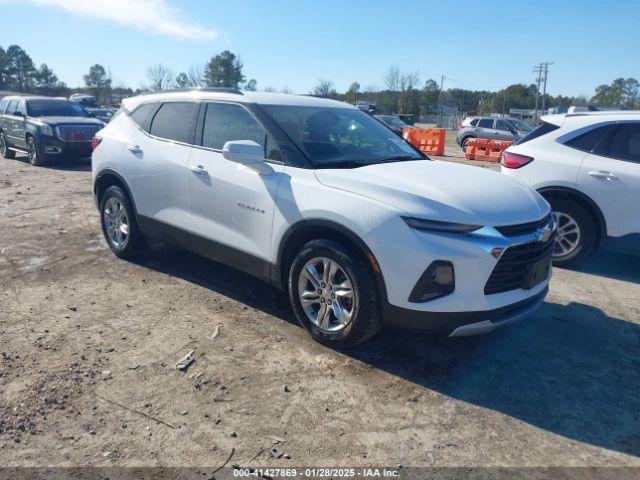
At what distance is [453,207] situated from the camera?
316 centimetres

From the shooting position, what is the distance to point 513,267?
323 centimetres

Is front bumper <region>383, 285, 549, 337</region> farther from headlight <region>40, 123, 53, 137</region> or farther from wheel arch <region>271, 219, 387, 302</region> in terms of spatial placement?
headlight <region>40, 123, 53, 137</region>

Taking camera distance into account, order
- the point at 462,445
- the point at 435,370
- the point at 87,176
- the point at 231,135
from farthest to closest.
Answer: the point at 87,176, the point at 231,135, the point at 435,370, the point at 462,445

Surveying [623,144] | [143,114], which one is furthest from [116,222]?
[623,144]

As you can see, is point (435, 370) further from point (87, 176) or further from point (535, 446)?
point (87, 176)

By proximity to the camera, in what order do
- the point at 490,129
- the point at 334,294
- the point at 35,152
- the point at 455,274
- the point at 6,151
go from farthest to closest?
1. the point at 490,129
2. the point at 6,151
3. the point at 35,152
4. the point at 334,294
5. the point at 455,274

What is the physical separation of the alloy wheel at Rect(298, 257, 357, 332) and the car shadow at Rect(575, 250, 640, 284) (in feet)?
11.8

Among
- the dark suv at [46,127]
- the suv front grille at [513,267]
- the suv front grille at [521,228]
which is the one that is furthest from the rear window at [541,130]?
the dark suv at [46,127]

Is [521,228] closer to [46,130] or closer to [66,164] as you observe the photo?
[46,130]

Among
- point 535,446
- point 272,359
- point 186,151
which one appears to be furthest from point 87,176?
point 535,446

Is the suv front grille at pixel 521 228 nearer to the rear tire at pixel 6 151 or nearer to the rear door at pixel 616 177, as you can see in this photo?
the rear door at pixel 616 177

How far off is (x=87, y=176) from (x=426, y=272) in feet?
34.7

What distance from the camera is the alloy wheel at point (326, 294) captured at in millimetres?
3443

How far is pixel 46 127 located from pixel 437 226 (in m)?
12.6
